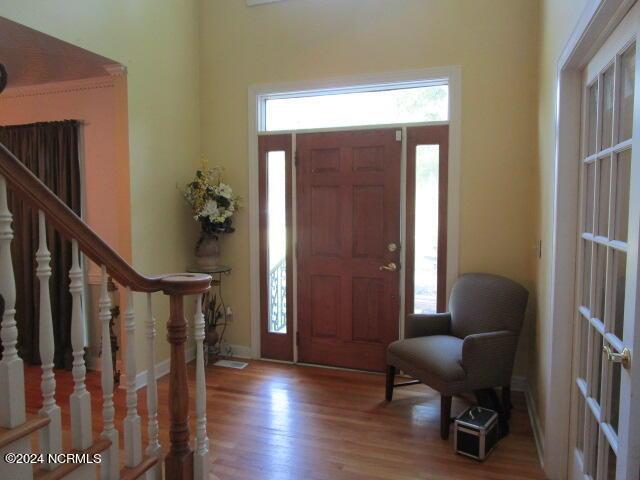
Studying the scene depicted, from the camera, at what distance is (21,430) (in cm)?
130

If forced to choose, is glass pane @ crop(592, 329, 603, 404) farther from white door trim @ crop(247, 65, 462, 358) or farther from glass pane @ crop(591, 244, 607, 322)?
white door trim @ crop(247, 65, 462, 358)

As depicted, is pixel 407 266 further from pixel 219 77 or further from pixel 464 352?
pixel 219 77

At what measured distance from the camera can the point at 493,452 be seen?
97.7 inches

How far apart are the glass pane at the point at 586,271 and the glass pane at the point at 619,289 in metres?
0.36

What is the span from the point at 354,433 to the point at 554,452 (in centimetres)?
110

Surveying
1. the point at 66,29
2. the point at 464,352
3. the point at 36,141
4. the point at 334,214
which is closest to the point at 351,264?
the point at 334,214

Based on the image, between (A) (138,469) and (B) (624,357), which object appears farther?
(A) (138,469)

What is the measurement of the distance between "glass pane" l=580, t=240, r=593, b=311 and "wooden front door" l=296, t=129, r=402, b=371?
5.29ft

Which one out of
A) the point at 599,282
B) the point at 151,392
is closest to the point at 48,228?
the point at 151,392

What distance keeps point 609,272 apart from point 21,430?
2.06 metres

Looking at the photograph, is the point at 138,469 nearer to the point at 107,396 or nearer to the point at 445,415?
the point at 107,396

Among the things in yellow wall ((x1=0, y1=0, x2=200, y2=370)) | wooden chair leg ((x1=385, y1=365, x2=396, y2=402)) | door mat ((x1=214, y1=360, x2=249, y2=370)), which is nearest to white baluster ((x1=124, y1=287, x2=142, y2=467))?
yellow wall ((x1=0, y1=0, x2=200, y2=370))

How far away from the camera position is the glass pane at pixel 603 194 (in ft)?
5.51

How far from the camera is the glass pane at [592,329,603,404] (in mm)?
1731
